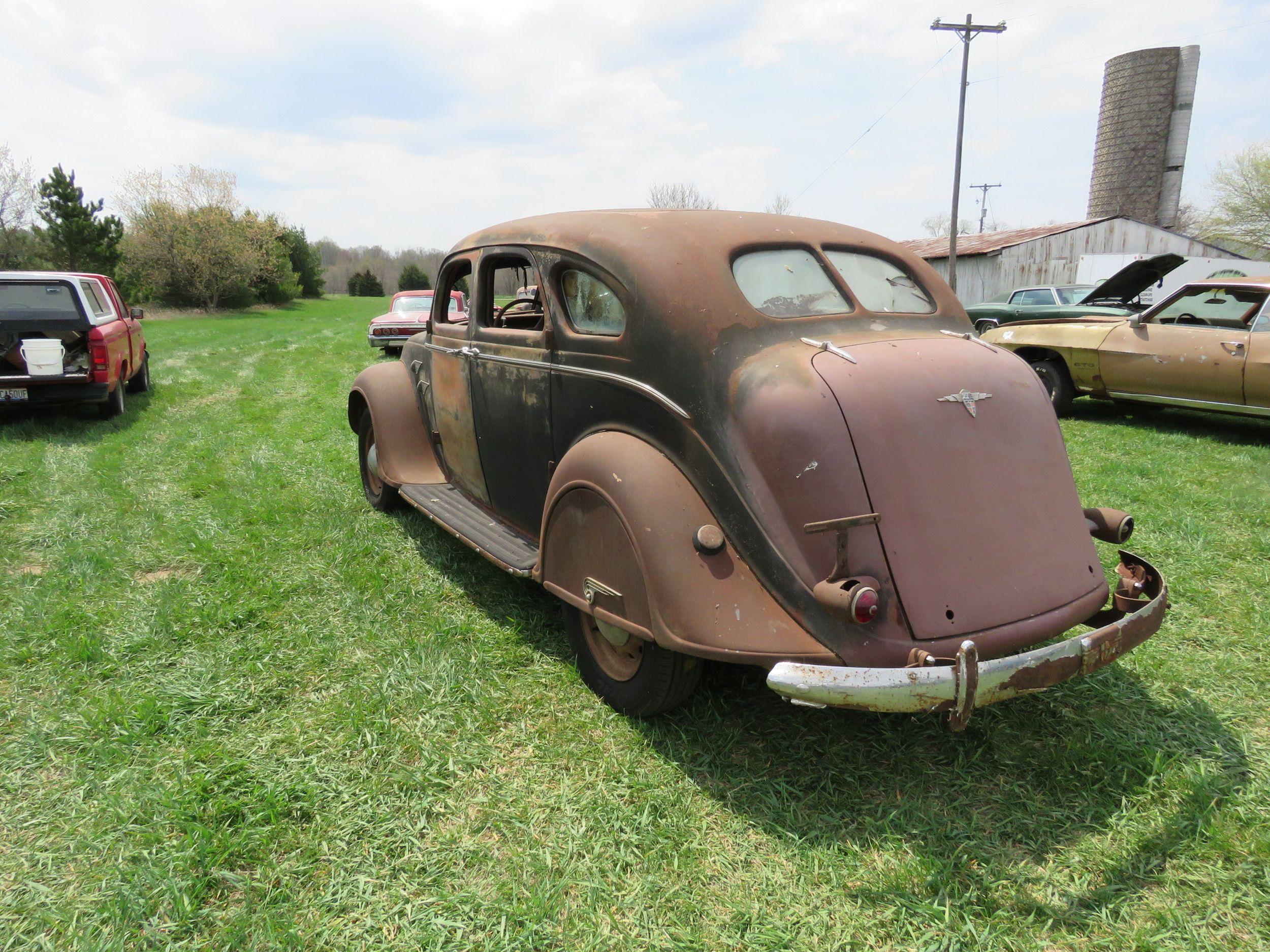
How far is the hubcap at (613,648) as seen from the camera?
3049 millimetres

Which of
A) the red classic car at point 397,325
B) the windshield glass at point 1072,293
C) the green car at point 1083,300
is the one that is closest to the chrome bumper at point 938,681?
the green car at point 1083,300

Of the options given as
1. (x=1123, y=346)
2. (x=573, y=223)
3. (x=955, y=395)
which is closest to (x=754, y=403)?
(x=955, y=395)

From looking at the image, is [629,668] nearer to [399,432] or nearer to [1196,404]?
[399,432]

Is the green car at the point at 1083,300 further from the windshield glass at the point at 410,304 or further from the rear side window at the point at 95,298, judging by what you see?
the windshield glass at the point at 410,304

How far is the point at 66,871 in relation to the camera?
2.36 metres

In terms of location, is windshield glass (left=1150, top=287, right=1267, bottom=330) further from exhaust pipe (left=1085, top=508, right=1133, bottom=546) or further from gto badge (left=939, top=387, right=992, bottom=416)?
gto badge (left=939, top=387, right=992, bottom=416)

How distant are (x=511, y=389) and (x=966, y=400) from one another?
210 cm

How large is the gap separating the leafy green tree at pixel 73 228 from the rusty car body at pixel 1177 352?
35.2m

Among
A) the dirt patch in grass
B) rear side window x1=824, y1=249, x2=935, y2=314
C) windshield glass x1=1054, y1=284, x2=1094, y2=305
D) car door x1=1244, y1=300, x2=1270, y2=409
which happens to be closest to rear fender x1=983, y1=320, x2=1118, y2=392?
car door x1=1244, y1=300, x2=1270, y2=409

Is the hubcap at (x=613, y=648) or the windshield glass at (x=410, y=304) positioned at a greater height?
the windshield glass at (x=410, y=304)

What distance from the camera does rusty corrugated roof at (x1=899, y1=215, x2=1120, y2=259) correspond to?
2261cm

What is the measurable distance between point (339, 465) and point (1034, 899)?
20.9 ft

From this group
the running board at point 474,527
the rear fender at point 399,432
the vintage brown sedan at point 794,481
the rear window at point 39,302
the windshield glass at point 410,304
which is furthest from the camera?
the windshield glass at point 410,304

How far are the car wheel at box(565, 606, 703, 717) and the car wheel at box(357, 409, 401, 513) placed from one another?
2.72 meters
